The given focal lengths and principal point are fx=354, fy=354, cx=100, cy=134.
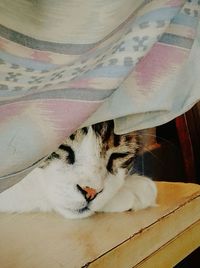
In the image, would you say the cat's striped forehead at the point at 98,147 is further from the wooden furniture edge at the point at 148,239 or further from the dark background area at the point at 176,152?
the dark background area at the point at 176,152

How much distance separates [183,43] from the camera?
44cm

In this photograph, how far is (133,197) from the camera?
2.10 ft

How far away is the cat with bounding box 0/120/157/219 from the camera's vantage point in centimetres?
56

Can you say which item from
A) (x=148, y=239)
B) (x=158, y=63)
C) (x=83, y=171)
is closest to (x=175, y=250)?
(x=148, y=239)

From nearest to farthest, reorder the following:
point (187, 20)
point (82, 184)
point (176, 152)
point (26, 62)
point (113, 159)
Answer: point (26, 62) < point (187, 20) < point (82, 184) < point (113, 159) < point (176, 152)

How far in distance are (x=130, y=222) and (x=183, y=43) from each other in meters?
0.28

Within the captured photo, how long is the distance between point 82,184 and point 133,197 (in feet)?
0.42

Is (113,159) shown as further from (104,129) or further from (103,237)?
(103,237)

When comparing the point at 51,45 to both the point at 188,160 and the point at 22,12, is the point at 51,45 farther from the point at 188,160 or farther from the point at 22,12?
the point at 188,160

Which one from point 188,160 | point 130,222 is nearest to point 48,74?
point 130,222

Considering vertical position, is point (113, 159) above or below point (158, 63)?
below

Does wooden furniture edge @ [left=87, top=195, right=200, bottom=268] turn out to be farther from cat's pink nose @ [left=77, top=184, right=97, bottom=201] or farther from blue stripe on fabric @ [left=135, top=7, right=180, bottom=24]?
blue stripe on fabric @ [left=135, top=7, right=180, bottom=24]

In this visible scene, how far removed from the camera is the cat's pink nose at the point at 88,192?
1.82 ft

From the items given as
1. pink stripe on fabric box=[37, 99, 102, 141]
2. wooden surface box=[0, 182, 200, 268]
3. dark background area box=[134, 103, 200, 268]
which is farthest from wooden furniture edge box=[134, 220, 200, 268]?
dark background area box=[134, 103, 200, 268]
